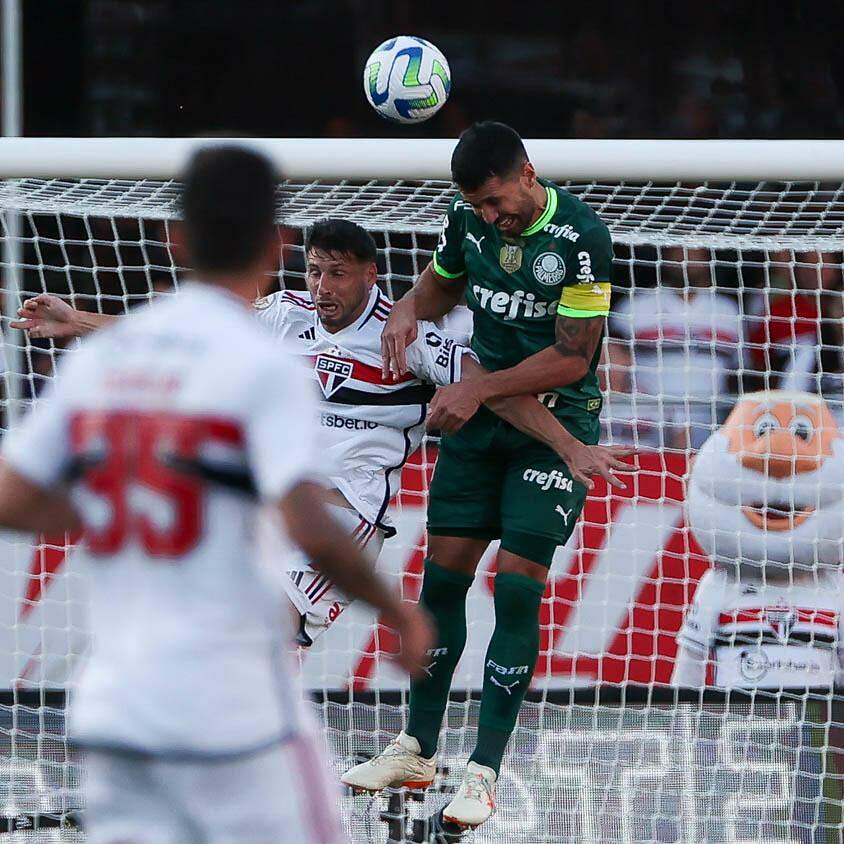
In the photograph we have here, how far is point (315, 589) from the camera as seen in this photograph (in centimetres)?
478

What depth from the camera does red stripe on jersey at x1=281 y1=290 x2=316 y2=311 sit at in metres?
4.90

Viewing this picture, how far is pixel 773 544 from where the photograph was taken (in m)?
5.57

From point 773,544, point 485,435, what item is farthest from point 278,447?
point 773,544

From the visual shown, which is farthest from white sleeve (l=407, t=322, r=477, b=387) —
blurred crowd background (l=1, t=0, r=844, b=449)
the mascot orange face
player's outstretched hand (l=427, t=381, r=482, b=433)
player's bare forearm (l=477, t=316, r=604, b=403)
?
blurred crowd background (l=1, t=0, r=844, b=449)

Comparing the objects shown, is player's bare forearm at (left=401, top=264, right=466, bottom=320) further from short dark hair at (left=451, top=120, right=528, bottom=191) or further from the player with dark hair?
short dark hair at (left=451, top=120, right=528, bottom=191)

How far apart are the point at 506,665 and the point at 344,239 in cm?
130

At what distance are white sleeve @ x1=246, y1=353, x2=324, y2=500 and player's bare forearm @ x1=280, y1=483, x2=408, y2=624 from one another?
0.03 meters

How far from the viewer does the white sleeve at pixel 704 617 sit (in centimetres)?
547

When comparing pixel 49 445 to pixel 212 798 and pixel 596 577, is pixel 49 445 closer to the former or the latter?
pixel 212 798

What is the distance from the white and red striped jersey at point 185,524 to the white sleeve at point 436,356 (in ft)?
7.24

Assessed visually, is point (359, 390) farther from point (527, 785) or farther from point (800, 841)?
point (800, 841)

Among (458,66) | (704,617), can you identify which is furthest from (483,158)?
(458,66)

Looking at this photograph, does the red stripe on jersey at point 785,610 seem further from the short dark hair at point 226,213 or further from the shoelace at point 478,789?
the short dark hair at point 226,213

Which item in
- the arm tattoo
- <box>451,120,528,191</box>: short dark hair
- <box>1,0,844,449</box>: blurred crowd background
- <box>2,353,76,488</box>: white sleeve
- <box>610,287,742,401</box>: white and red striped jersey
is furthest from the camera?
<box>1,0,844,449</box>: blurred crowd background
